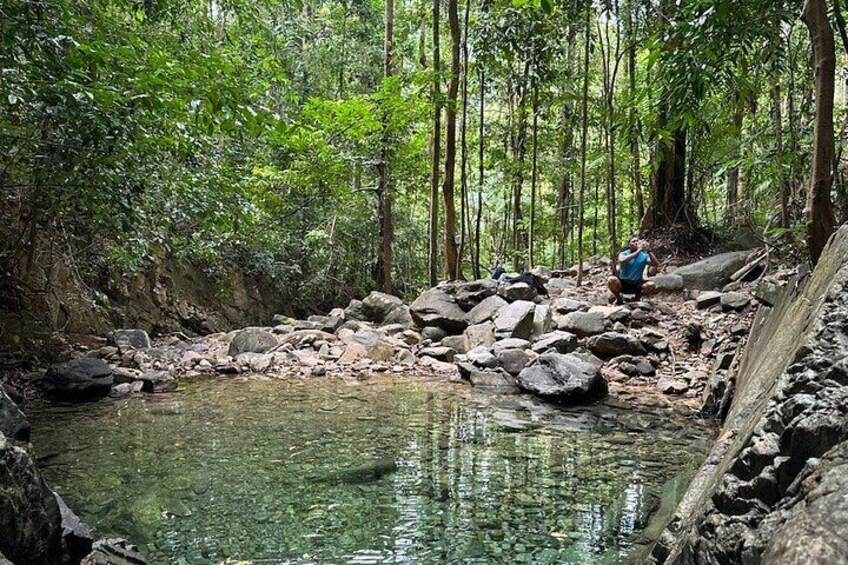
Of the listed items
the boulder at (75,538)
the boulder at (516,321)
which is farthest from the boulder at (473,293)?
the boulder at (75,538)

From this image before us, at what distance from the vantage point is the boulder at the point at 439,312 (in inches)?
431

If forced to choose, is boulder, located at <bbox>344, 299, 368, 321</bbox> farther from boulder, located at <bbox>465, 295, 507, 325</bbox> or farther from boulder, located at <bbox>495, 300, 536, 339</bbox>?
boulder, located at <bbox>495, 300, 536, 339</bbox>

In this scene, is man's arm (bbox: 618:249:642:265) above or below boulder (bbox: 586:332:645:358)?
above

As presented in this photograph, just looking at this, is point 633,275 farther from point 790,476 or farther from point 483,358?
point 790,476

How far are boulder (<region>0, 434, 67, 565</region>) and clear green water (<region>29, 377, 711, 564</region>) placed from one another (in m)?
0.84

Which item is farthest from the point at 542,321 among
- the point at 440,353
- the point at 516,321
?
the point at 440,353

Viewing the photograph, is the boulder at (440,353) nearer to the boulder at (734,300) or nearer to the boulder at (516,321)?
the boulder at (516,321)

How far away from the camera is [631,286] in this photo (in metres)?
10.5

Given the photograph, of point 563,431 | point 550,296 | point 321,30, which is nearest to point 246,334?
point 550,296

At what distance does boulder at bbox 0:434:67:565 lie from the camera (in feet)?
7.54

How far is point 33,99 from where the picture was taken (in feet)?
17.2

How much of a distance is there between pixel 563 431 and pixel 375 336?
5.45m

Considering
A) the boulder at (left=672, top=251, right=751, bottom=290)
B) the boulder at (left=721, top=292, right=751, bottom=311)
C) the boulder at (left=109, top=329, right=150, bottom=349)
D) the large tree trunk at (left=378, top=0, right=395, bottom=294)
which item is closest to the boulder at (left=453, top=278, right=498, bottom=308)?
the boulder at (left=672, top=251, right=751, bottom=290)

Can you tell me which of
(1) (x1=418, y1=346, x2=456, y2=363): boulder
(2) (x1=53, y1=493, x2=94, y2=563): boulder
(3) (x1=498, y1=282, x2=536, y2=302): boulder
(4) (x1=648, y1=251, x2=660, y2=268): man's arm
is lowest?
(2) (x1=53, y1=493, x2=94, y2=563): boulder
